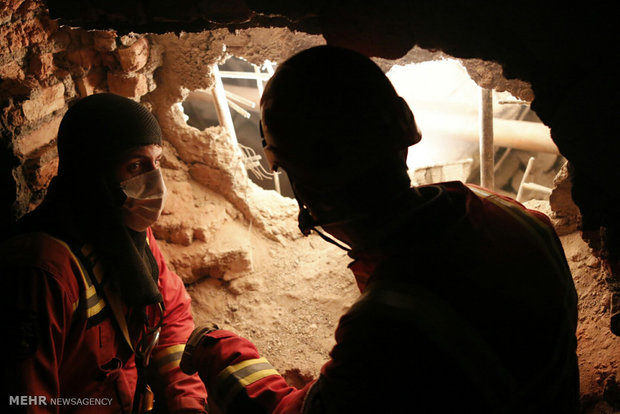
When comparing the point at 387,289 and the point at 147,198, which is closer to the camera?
the point at 387,289

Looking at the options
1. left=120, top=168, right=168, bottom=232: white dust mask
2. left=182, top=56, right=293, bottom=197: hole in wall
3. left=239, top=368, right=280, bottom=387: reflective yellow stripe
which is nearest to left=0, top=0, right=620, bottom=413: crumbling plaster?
left=120, top=168, right=168, bottom=232: white dust mask

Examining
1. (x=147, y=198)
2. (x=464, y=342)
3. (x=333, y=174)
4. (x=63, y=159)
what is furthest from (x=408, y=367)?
(x=63, y=159)

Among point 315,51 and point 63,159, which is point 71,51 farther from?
point 315,51

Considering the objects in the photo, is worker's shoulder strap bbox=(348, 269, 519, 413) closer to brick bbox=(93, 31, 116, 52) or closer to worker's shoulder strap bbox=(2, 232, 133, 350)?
worker's shoulder strap bbox=(2, 232, 133, 350)

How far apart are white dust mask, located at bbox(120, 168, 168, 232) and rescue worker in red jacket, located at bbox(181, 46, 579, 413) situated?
0.99 metres

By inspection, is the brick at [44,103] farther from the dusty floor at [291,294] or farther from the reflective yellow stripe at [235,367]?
the reflective yellow stripe at [235,367]

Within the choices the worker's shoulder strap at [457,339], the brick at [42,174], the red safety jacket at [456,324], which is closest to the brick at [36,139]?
the brick at [42,174]

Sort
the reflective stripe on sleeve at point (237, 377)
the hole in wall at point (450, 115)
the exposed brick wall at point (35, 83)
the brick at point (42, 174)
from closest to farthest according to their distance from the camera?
the reflective stripe on sleeve at point (237, 377), the exposed brick wall at point (35, 83), the brick at point (42, 174), the hole in wall at point (450, 115)

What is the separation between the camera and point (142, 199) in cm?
212

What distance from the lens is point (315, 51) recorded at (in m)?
1.33

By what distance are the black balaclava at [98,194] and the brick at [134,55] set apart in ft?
3.93

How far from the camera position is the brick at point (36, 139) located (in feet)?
7.57

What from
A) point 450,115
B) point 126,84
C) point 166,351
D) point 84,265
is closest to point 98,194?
point 84,265

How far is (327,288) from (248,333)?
84 centimetres
